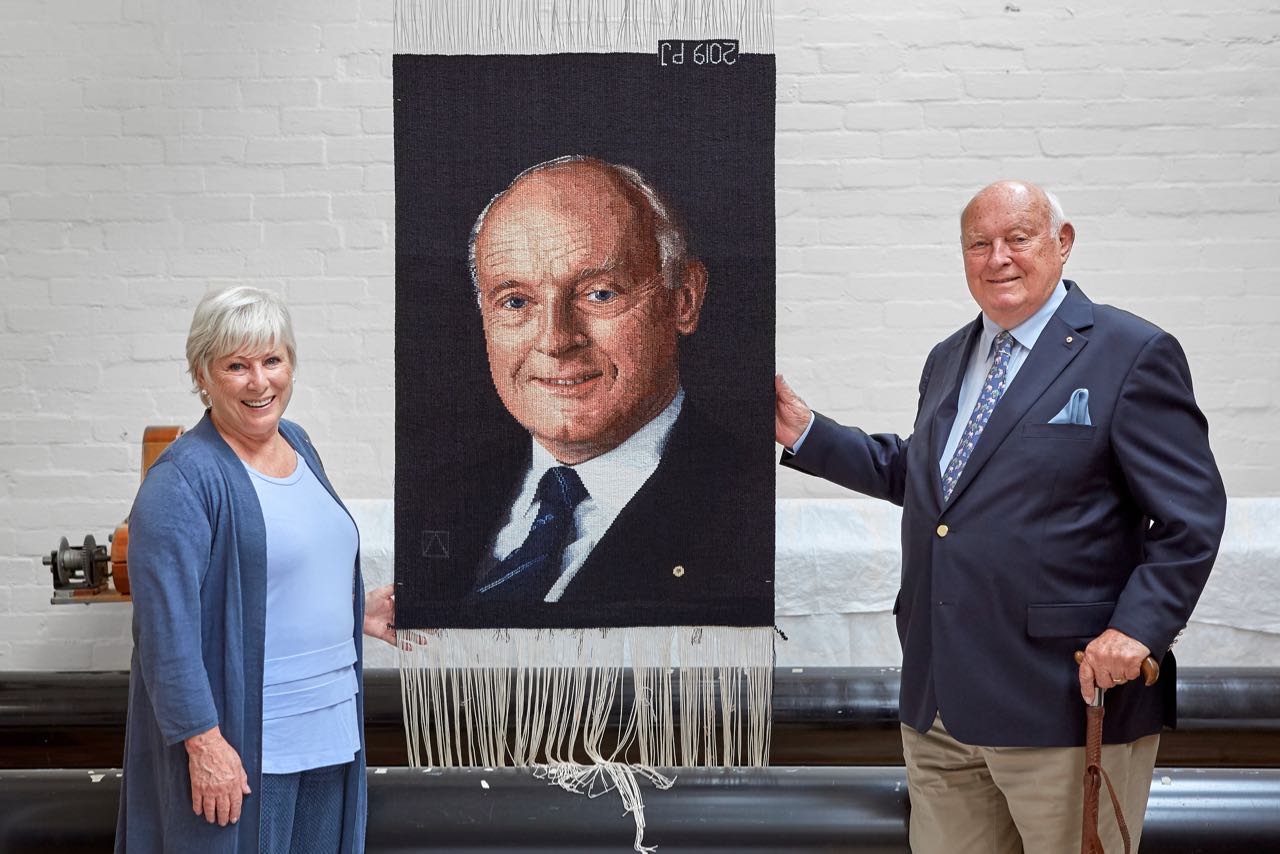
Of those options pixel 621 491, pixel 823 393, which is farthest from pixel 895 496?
pixel 823 393

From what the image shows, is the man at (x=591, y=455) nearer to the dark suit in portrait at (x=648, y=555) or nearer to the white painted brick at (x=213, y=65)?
the dark suit in portrait at (x=648, y=555)

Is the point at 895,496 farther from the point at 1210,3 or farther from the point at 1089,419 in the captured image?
the point at 1210,3

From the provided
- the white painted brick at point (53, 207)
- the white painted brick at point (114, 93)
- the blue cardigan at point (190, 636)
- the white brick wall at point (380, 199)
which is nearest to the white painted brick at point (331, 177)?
the white brick wall at point (380, 199)

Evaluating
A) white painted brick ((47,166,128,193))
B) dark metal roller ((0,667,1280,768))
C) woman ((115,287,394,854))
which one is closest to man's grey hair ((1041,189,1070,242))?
woman ((115,287,394,854))

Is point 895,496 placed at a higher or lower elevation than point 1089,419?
lower

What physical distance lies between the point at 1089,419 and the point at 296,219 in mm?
2545

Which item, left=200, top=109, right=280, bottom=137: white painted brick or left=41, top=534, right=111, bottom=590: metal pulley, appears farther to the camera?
left=200, top=109, right=280, bottom=137: white painted brick

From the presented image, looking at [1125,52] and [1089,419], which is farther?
[1125,52]

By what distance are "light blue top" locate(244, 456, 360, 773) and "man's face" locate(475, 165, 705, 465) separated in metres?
0.43

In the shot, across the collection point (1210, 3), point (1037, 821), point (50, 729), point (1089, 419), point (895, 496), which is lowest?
point (50, 729)

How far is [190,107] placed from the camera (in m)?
3.56

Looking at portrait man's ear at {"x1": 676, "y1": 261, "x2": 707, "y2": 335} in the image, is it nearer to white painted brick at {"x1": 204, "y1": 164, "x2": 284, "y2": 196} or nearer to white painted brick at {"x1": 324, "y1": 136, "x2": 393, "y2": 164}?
white painted brick at {"x1": 324, "y1": 136, "x2": 393, "y2": 164}

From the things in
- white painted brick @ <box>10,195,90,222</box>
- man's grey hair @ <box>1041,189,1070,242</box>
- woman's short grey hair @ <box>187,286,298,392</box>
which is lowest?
woman's short grey hair @ <box>187,286,298,392</box>

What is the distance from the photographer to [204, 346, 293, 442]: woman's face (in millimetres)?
1719
